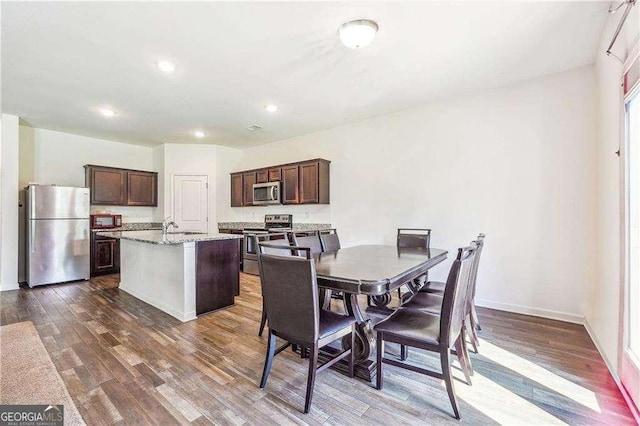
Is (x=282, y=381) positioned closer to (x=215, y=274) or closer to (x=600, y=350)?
(x=215, y=274)

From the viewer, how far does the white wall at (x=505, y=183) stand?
2.99 m

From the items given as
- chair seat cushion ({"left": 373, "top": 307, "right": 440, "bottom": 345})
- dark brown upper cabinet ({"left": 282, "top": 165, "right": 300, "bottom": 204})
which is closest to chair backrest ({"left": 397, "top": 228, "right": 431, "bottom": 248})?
chair seat cushion ({"left": 373, "top": 307, "right": 440, "bottom": 345})

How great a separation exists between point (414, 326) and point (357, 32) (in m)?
2.21

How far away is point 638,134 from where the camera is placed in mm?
1856

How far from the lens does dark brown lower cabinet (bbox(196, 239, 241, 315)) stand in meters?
3.28

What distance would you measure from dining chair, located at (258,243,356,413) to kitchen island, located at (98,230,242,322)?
1.65 metres

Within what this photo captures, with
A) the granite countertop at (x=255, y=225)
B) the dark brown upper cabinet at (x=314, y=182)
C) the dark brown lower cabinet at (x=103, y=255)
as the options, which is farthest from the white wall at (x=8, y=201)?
the dark brown upper cabinet at (x=314, y=182)

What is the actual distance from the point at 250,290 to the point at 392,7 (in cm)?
384

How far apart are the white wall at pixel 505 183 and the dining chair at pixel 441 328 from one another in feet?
6.36

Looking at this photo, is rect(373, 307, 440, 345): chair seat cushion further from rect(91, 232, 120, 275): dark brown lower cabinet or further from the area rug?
rect(91, 232, 120, 275): dark brown lower cabinet

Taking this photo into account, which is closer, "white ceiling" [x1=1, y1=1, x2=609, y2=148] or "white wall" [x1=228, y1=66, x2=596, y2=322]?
"white ceiling" [x1=1, y1=1, x2=609, y2=148]

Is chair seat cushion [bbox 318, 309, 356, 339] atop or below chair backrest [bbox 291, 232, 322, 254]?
below

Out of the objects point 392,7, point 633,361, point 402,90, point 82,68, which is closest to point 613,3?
point 392,7

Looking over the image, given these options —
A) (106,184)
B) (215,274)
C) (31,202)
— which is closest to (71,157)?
(106,184)
